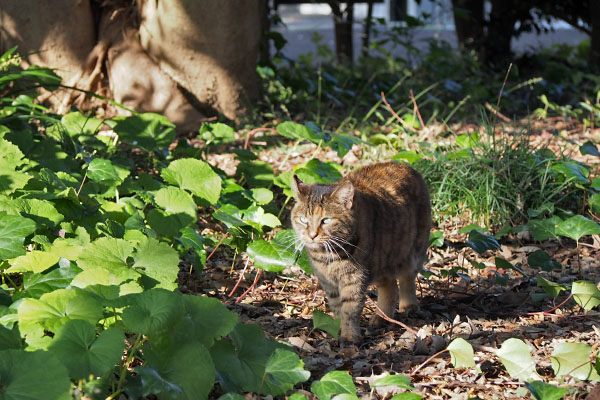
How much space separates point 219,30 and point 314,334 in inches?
133

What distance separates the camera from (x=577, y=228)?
3545mm

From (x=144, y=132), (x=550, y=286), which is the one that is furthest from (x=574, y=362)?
(x=144, y=132)

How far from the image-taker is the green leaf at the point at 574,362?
2.50 meters

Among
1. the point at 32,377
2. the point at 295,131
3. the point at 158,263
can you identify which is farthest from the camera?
the point at 295,131

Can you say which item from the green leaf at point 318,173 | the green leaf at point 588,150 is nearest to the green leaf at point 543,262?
the green leaf at point 318,173

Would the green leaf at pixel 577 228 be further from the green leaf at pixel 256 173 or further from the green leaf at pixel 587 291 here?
the green leaf at pixel 256 173

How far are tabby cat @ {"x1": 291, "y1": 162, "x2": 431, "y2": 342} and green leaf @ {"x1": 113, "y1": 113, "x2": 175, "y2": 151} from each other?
4.30 feet

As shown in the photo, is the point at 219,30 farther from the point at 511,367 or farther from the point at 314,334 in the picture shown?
the point at 511,367

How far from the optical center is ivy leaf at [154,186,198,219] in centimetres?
333

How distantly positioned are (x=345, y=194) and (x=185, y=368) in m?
1.20

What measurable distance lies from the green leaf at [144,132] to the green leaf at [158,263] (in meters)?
1.71

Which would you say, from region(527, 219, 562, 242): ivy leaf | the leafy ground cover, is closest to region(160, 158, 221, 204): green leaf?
the leafy ground cover

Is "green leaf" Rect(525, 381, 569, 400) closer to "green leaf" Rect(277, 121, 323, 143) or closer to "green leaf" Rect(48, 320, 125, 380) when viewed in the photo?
"green leaf" Rect(48, 320, 125, 380)

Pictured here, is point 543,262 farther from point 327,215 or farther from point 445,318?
point 327,215
